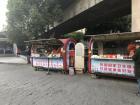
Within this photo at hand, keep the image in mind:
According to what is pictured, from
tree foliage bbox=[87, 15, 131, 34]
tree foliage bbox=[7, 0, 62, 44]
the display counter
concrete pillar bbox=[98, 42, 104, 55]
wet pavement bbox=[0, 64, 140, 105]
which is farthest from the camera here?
tree foliage bbox=[87, 15, 131, 34]

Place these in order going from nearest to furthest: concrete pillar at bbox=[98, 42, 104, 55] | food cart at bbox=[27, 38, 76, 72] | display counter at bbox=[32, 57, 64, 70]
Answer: concrete pillar at bbox=[98, 42, 104, 55] → food cart at bbox=[27, 38, 76, 72] → display counter at bbox=[32, 57, 64, 70]

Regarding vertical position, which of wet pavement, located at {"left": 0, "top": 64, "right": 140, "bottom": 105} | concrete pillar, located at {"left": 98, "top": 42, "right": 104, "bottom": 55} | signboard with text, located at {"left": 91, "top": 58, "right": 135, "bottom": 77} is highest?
concrete pillar, located at {"left": 98, "top": 42, "right": 104, "bottom": 55}

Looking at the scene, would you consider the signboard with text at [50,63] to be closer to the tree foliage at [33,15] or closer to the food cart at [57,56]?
the food cart at [57,56]

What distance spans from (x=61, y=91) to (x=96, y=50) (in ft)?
18.7

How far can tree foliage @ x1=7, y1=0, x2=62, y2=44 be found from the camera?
72.4 ft

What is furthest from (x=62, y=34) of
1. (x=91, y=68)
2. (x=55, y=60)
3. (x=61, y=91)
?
(x=61, y=91)

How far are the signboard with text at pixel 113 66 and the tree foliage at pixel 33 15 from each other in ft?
33.7

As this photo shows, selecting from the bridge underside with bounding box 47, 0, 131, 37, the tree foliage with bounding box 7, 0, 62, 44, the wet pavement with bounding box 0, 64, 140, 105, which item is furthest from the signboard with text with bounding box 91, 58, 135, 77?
the tree foliage with bounding box 7, 0, 62, 44

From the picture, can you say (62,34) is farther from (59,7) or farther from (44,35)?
(59,7)

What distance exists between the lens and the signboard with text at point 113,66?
1175 centimetres

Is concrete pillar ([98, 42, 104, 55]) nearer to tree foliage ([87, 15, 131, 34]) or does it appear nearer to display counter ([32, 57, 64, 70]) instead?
display counter ([32, 57, 64, 70])

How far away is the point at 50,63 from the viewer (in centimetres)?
1648

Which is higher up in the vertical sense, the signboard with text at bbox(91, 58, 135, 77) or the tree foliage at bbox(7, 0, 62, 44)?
the tree foliage at bbox(7, 0, 62, 44)

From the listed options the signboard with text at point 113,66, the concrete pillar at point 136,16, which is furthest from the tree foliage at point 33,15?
the signboard with text at point 113,66
